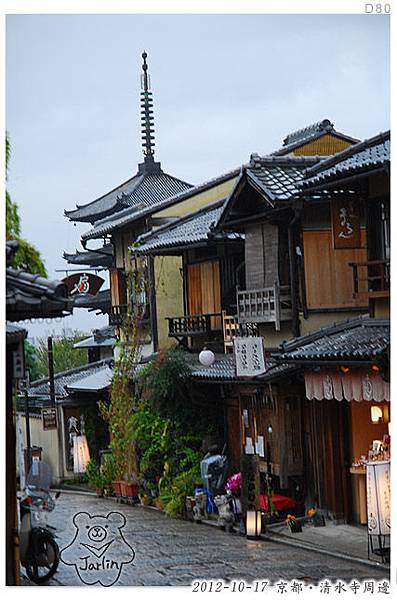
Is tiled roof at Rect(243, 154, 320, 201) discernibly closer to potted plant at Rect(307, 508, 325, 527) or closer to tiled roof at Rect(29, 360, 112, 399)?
potted plant at Rect(307, 508, 325, 527)

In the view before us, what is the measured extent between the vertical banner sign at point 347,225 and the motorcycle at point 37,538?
4085 mm

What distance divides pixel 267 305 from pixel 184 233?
2865 mm

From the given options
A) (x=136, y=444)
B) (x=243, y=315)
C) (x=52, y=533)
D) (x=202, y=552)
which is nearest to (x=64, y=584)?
(x=52, y=533)

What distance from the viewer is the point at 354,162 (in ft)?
37.4

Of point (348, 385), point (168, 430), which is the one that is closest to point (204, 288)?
point (168, 430)

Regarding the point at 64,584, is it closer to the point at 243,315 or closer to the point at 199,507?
the point at 199,507

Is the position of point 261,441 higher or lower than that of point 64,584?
higher

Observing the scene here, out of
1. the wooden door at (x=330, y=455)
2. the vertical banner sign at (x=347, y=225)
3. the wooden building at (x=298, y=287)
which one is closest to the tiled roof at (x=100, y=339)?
the wooden building at (x=298, y=287)

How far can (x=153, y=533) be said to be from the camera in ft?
43.9

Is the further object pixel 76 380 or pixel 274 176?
pixel 76 380

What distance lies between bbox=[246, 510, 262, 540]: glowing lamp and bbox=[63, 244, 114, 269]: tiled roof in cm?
726

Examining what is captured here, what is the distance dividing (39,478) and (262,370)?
11.5 feet

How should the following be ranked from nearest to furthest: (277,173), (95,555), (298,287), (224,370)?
(95,555) < (298,287) < (277,173) < (224,370)

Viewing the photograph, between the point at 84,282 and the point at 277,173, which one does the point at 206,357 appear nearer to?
the point at 84,282
